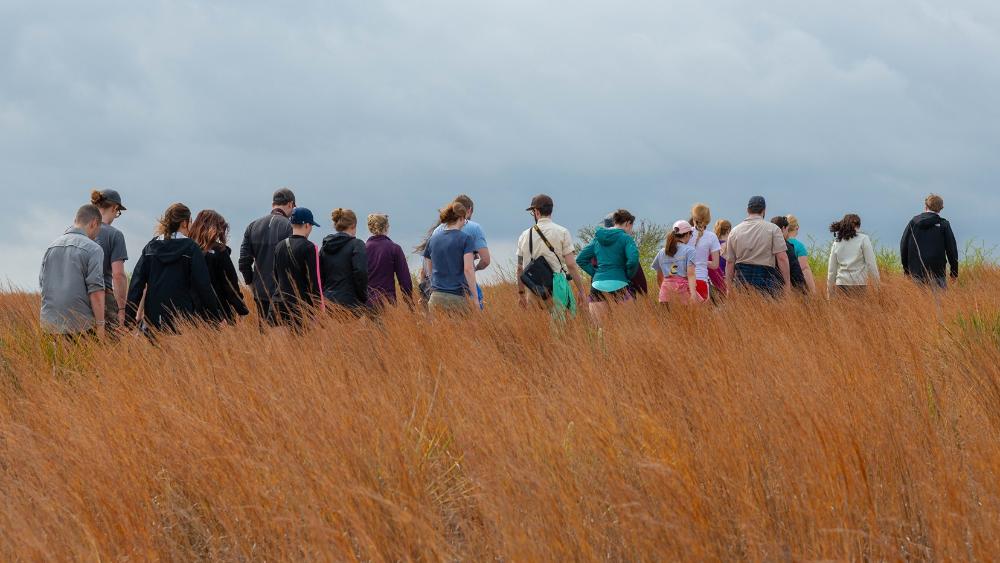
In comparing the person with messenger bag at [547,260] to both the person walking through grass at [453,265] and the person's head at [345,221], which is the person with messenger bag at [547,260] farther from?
the person's head at [345,221]

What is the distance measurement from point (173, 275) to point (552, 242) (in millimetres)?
3563

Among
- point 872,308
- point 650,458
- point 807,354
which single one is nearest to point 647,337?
point 807,354

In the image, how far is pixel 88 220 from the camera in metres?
7.99

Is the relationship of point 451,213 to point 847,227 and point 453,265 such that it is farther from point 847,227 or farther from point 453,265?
point 847,227

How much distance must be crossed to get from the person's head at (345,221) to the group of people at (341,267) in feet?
0.04

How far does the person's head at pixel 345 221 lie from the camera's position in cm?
875

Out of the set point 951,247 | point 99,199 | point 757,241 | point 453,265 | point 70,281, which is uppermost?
point 99,199

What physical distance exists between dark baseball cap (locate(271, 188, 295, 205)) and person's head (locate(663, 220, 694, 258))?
3.81m

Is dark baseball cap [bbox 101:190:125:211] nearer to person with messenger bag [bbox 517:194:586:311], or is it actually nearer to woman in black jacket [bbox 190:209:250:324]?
woman in black jacket [bbox 190:209:250:324]

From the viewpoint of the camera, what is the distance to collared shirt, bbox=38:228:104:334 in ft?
25.9

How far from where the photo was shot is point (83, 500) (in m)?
4.26

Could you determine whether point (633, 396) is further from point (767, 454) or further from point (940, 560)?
point (940, 560)

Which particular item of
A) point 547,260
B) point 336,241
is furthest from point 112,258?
point 547,260

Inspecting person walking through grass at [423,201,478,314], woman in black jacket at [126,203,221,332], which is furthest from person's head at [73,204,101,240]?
person walking through grass at [423,201,478,314]
